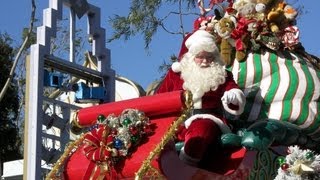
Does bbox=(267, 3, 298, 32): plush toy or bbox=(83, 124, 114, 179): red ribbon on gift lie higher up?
bbox=(267, 3, 298, 32): plush toy

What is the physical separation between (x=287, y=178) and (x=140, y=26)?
804 cm

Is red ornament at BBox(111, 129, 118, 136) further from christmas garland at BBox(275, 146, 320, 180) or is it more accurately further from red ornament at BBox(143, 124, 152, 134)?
christmas garland at BBox(275, 146, 320, 180)

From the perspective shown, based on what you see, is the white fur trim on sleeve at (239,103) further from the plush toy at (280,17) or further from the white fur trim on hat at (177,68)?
the plush toy at (280,17)

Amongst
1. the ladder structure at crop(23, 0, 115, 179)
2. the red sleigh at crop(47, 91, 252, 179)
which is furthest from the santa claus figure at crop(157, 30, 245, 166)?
the ladder structure at crop(23, 0, 115, 179)

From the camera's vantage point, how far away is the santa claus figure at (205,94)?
178 inches

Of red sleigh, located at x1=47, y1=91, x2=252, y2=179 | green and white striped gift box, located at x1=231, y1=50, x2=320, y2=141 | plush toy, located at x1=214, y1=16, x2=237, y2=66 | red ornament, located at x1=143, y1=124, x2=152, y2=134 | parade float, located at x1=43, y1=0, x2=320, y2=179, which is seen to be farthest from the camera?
plush toy, located at x1=214, y1=16, x2=237, y2=66

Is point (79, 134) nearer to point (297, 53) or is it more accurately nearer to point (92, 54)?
point (297, 53)

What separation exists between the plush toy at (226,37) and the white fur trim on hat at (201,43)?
34 centimetres

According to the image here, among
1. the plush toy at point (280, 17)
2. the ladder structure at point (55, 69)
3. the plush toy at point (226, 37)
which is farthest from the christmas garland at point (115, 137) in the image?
the ladder structure at point (55, 69)

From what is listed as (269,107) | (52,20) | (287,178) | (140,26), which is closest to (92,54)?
(52,20)

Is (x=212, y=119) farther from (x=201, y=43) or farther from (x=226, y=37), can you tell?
(x=226, y=37)

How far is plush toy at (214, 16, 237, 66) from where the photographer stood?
5.20 m

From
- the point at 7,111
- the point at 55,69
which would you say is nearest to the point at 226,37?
the point at 55,69

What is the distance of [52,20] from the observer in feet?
26.2
